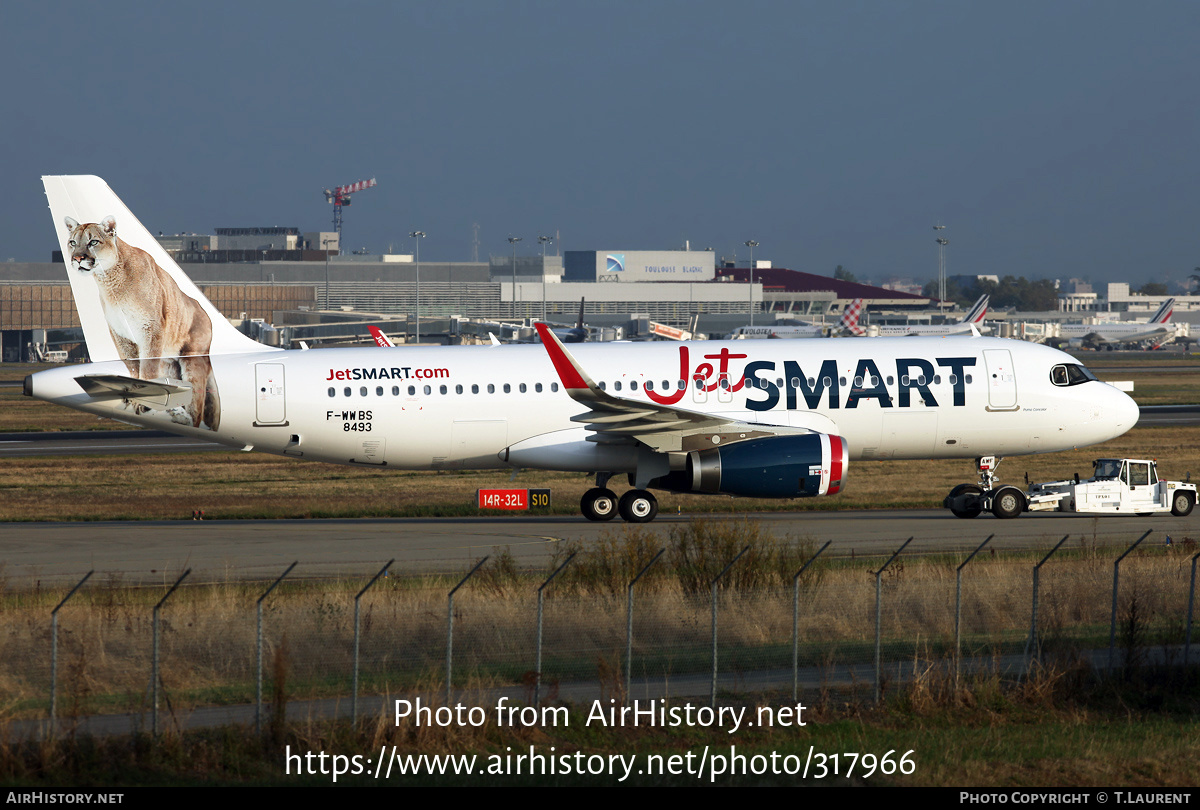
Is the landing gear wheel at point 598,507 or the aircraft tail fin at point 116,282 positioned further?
the landing gear wheel at point 598,507

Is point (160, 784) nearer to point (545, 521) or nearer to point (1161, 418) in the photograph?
point (545, 521)

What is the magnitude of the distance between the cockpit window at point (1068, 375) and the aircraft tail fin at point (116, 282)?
73.0ft

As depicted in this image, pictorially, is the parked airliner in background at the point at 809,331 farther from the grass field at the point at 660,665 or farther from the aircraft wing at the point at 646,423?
the grass field at the point at 660,665

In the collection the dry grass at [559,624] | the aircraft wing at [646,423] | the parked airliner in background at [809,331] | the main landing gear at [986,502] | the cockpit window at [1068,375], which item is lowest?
the dry grass at [559,624]

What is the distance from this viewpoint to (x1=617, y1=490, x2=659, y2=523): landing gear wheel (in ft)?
111

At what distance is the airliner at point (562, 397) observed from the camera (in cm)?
3269

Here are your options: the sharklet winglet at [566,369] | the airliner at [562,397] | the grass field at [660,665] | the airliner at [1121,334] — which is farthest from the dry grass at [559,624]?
the airliner at [1121,334]

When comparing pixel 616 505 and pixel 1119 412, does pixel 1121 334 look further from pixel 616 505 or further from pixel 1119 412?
pixel 616 505

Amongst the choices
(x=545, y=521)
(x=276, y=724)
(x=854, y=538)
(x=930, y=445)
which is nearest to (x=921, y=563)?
(x=854, y=538)

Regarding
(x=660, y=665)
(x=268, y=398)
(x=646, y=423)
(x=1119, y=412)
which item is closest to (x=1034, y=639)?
(x=660, y=665)

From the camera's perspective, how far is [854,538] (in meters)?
30.3

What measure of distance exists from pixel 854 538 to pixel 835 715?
14659mm

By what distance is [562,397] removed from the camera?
34156mm

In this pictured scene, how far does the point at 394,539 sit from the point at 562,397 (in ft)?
19.7
